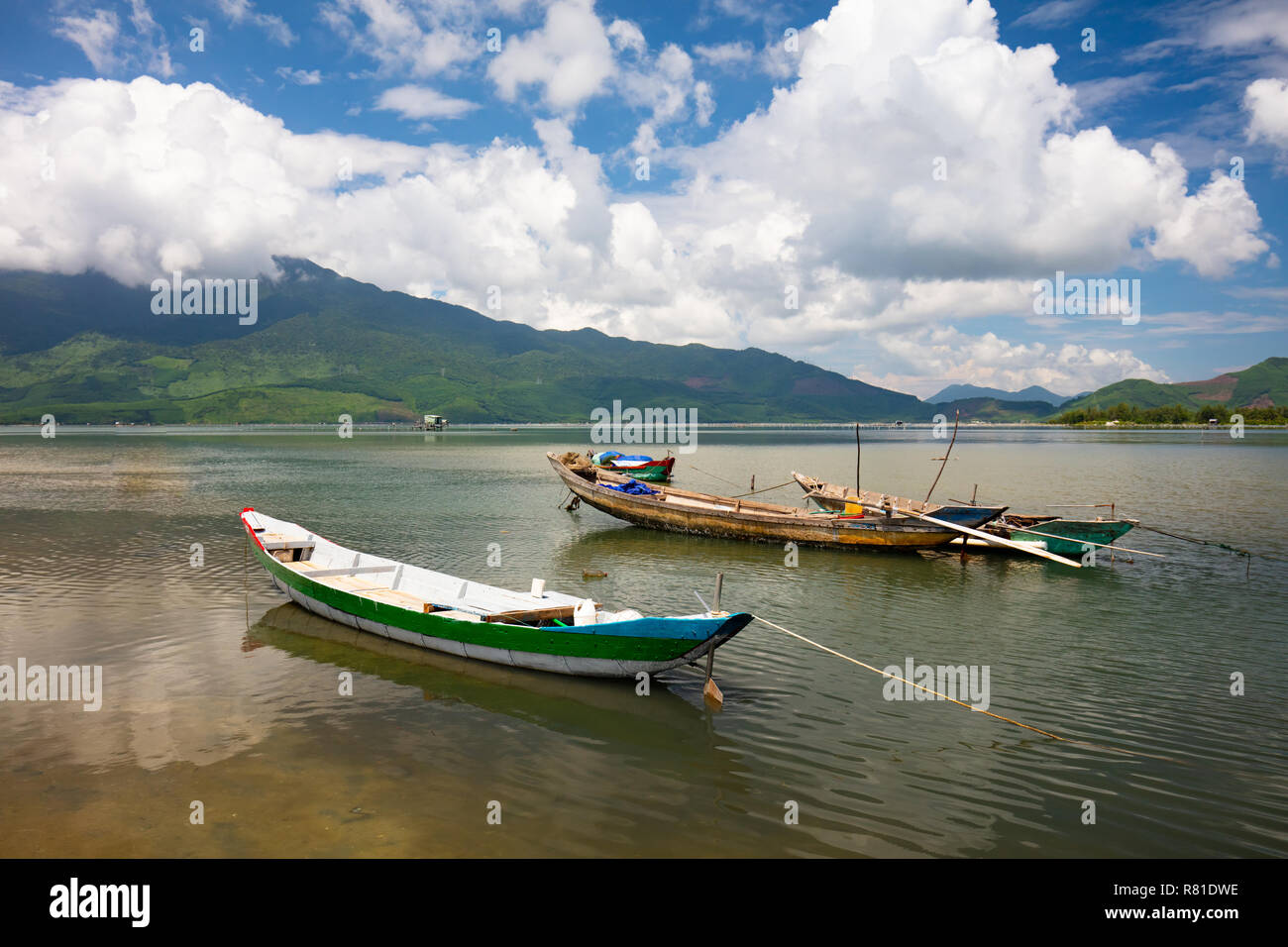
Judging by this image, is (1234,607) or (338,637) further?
(1234,607)

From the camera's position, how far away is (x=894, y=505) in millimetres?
32375

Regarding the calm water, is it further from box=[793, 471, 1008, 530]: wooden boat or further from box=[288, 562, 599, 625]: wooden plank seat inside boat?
box=[793, 471, 1008, 530]: wooden boat

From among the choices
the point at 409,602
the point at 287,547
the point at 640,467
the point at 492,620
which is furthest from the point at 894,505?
the point at 640,467

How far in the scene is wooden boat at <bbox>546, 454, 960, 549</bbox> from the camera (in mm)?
29953

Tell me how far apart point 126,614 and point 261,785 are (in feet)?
41.9

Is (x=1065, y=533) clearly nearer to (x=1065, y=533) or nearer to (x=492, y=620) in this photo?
(x=1065, y=533)

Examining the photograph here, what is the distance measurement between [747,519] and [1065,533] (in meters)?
13.6

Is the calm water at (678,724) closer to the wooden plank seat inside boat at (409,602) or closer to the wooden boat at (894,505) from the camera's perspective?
the wooden plank seat inside boat at (409,602)

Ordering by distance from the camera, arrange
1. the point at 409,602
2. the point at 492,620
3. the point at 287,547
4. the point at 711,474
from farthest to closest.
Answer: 1. the point at 711,474
2. the point at 287,547
3. the point at 409,602
4. the point at 492,620

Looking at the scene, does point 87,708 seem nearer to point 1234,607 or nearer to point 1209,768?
point 1209,768
